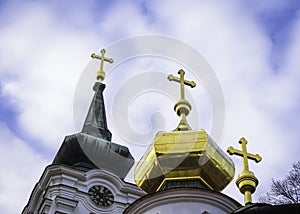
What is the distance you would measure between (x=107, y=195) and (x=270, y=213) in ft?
40.9

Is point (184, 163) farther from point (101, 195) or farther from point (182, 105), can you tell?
point (101, 195)

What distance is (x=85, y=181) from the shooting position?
63.6ft

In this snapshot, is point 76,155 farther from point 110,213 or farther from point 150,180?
point 150,180

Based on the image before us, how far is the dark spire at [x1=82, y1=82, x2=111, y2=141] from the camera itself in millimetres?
22606

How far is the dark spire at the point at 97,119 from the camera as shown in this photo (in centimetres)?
2261

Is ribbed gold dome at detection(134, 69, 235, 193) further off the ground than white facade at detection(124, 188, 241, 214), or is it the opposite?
ribbed gold dome at detection(134, 69, 235, 193)

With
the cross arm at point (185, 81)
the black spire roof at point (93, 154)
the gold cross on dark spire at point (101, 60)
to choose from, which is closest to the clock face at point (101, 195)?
the black spire roof at point (93, 154)

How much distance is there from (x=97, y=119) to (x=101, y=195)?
4.79 meters

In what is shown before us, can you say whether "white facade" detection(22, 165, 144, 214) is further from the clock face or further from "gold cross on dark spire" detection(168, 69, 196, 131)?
"gold cross on dark spire" detection(168, 69, 196, 131)

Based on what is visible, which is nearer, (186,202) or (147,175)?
(186,202)

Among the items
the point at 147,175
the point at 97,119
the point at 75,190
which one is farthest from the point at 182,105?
the point at 97,119

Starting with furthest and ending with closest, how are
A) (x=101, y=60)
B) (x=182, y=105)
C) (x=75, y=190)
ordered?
(x=101, y=60)
(x=75, y=190)
(x=182, y=105)

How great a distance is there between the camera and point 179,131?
43.6ft

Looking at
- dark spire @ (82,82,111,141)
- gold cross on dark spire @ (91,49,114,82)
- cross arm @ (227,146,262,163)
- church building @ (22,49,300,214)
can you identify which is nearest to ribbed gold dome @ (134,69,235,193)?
church building @ (22,49,300,214)
